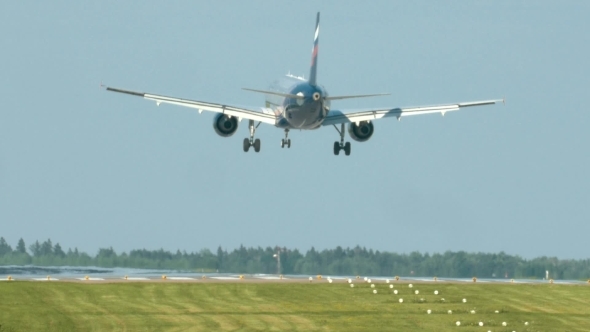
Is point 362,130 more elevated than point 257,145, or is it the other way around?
point 362,130

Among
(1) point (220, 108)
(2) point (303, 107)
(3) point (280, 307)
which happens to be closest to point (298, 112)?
(2) point (303, 107)

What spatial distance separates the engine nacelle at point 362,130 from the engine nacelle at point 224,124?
10242 millimetres

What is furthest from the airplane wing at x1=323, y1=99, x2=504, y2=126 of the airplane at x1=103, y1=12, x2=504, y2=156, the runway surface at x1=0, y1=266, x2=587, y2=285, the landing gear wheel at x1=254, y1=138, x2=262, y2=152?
the runway surface at x1=0, y1=266, x2=587, y2=285

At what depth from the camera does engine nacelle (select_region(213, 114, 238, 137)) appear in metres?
117

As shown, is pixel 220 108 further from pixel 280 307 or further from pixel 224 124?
pixel 280 307

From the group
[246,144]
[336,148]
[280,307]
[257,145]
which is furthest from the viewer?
[336,148]

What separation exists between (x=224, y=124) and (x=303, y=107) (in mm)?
11789

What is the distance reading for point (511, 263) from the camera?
158 m

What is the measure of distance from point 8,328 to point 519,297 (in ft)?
139

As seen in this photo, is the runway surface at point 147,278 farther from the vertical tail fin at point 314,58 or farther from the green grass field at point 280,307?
the vertical tail fin at point 314,58

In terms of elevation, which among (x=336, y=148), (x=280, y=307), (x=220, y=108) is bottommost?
(x=280, y=307)

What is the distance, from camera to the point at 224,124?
4621 inches

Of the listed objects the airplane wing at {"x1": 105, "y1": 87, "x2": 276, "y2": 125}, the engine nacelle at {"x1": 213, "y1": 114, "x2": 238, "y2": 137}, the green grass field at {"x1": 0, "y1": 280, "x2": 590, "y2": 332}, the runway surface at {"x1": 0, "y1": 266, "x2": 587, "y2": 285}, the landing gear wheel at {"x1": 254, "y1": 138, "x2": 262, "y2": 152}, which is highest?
the airplane wing at {"x1": 105, "y1": 87, "x2": 276, "y2": 125}

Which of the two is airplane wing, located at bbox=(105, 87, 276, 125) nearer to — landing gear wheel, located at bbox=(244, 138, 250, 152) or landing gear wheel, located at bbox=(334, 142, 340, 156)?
landing gear wheel, located at bbox=(244, 138, 250, 152)
